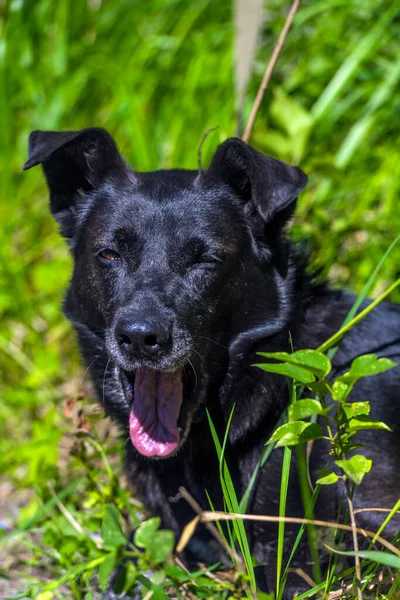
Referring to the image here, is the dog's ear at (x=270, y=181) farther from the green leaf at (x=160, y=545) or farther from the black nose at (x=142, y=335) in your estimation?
the green leaf at (x=160, y=545)

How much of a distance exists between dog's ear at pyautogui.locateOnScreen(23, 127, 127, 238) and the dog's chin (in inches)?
29.7

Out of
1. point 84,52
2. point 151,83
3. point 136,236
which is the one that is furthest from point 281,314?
point 84,52

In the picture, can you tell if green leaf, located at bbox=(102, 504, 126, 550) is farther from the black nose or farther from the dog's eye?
the dog's eye

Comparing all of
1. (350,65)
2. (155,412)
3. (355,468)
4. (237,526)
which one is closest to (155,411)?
(155,412)

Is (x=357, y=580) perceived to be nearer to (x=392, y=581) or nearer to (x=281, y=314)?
(x=392, y=581)

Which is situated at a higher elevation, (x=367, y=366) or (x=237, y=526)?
(x=367, y=366)

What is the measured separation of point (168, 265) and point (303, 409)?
3.00ft

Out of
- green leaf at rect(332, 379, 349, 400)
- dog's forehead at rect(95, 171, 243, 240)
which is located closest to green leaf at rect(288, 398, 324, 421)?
green leaf at rect(332, 379, 349, 400)

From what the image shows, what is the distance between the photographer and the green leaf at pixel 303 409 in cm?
172

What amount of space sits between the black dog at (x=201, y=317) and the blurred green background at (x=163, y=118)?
29.4 inches

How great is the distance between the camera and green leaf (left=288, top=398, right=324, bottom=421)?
1.72 meters

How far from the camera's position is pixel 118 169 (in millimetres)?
2881

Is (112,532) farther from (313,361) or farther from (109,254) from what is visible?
(109,254)

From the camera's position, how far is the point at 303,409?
174cm
